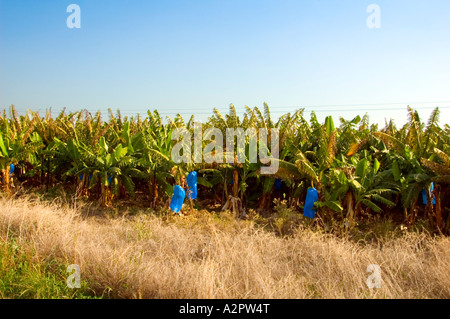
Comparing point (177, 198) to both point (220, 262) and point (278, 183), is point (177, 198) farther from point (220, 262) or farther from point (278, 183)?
point (220, 262)

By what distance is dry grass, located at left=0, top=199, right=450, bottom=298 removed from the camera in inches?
146

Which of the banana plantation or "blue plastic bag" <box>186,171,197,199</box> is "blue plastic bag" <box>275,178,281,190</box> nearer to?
the banana plantation

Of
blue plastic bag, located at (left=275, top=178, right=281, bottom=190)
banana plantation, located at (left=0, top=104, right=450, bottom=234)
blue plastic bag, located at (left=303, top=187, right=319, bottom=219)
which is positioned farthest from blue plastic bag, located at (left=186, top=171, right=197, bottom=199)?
blue plastic bag, located at (left=303, top=187, right=319, bottom=219)

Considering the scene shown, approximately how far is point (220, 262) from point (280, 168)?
2.63 m

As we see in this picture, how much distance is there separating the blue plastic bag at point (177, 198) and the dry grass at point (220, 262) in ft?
2.93

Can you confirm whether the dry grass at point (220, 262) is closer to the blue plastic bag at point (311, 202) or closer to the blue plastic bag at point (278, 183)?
the blue plastic bag at point (311, 202)

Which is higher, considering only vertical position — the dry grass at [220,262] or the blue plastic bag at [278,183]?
the blue plastic bag at [278,183]

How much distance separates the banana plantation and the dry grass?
1029mm

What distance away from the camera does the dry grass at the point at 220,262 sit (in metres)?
3.70

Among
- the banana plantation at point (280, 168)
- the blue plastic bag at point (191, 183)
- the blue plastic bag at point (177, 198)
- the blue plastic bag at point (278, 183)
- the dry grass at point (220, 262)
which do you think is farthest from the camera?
the blue plastic bag at point (278, 183)

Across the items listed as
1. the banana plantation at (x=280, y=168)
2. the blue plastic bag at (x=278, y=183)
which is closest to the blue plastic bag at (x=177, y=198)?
the banana plantation at (x=280, y=168)

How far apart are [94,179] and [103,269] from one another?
11.5 ft

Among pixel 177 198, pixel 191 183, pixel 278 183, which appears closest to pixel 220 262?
pixel 177 198

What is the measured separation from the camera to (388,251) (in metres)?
4.68
